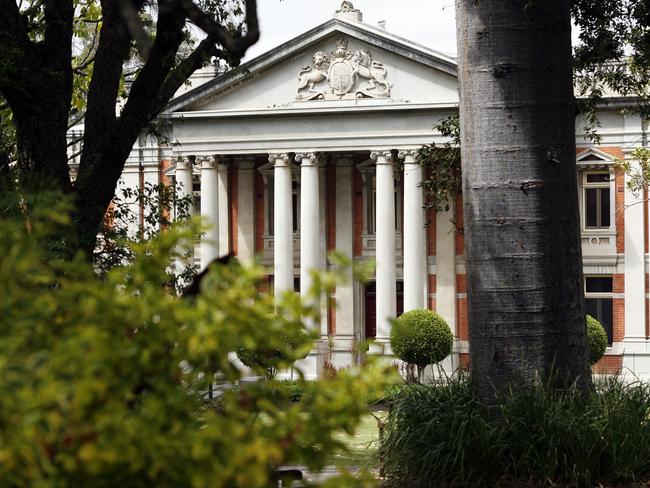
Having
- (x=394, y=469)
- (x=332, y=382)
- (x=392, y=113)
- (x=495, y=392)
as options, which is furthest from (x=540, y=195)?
(x=392, y=113)

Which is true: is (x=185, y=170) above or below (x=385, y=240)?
above

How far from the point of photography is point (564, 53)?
752 cm

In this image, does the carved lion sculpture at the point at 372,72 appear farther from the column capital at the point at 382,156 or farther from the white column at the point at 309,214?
the white column at the point at 309,214

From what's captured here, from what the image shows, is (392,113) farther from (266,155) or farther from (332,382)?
(332,382)

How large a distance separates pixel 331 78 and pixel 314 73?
0.58 m

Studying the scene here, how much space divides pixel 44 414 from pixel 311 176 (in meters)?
34.3

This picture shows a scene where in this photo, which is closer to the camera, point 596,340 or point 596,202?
point 596,340

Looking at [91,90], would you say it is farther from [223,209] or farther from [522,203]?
[223,209]

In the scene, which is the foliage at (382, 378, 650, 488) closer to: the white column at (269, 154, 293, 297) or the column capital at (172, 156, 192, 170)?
the white column at (269, 154, 293, 297)

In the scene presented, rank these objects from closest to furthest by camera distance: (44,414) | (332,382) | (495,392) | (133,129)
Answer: (44,414) < (332,382) < (495,392) < (133,129)

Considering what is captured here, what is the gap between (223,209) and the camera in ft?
128

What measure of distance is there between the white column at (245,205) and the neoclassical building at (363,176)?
0.06 m

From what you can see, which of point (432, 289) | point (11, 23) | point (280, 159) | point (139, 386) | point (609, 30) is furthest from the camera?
point (432, 289)

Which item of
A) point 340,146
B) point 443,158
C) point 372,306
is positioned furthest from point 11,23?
point 372,306
